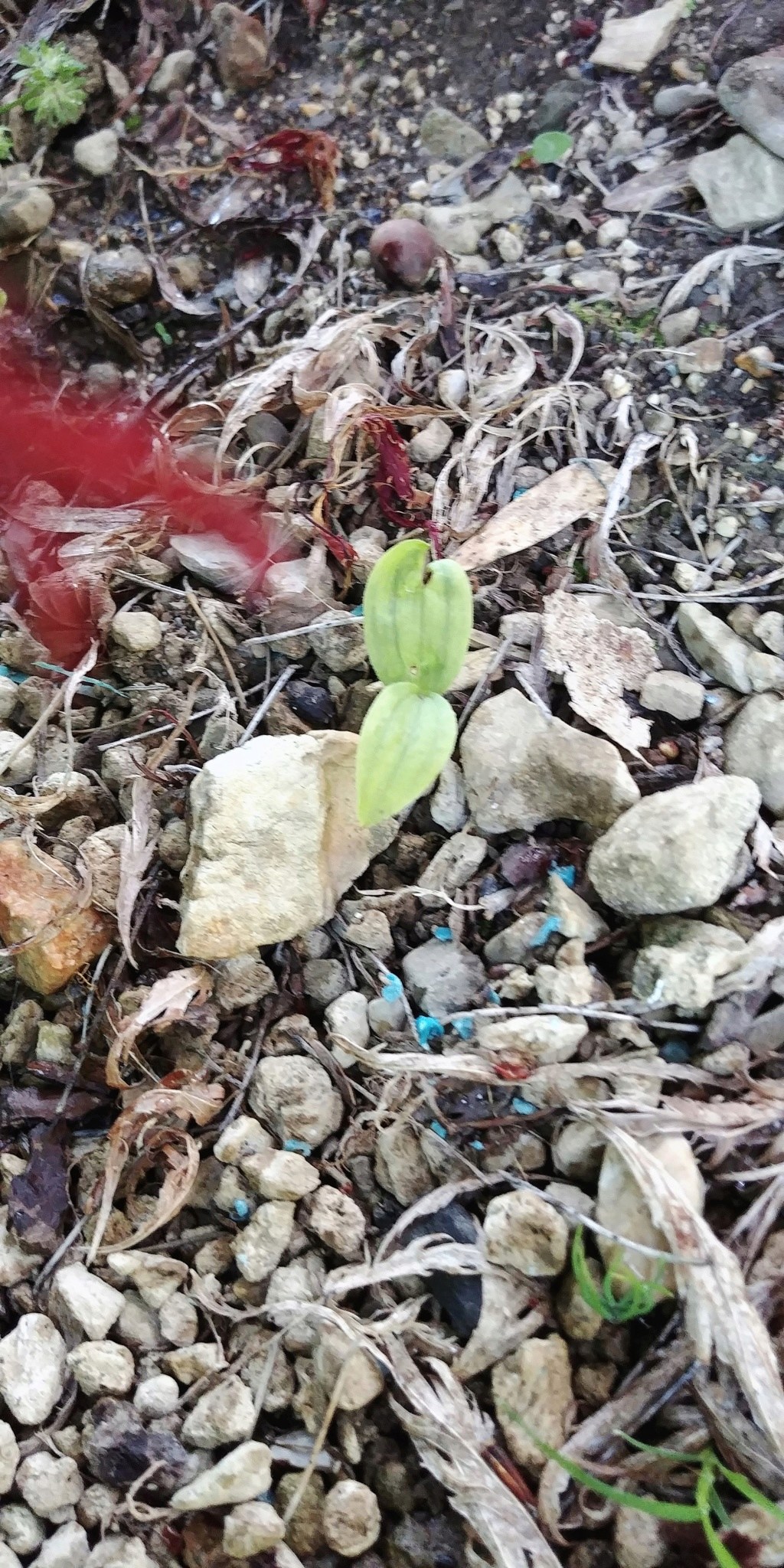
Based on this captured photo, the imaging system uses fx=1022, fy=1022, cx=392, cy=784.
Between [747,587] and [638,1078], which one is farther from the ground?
[747,587]

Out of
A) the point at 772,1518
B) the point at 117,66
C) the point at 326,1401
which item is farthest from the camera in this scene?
the point at 117,66

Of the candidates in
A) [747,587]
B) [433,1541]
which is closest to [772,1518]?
[433,1541]

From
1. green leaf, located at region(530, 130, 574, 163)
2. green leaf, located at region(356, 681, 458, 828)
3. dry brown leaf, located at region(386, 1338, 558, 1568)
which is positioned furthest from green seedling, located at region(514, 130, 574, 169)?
dry brown leaf, located at region(386, 1338, 558, 1568)

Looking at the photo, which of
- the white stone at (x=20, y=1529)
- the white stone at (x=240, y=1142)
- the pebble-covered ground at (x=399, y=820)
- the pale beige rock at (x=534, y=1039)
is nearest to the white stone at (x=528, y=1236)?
the pebble-covered ground at (x=399, y=820)

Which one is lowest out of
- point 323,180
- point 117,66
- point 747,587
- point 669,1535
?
point 669,1535

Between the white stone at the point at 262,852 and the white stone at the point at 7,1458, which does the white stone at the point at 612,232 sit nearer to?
the white stone at the point at 262,852

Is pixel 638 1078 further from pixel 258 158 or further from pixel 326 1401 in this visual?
pixel 258 158

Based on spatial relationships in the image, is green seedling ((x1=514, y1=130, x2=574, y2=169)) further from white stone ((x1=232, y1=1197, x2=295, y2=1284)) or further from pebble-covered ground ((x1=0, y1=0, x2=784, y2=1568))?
white stone ((x1=232, y1=1197, x2=295, y2=1284))
